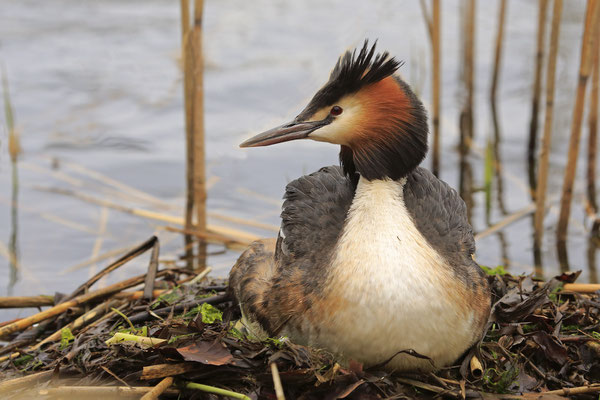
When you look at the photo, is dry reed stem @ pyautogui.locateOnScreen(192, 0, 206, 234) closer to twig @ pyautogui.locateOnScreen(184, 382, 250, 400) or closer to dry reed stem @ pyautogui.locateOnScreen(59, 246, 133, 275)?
dry reed stem @ pyautogui.locateOnScreen(59, 246, 133, 275)

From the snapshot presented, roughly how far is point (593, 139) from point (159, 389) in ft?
16.3

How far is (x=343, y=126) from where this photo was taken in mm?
4113

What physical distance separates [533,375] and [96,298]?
2.52 metres

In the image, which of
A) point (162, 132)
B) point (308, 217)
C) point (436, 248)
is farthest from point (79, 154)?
point (436, 248)

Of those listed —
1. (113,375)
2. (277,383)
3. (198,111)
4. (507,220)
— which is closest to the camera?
(277,383)

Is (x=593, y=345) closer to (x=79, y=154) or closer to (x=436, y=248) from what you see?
(x=436, y=248)

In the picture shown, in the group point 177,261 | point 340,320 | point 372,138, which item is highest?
point 372,138

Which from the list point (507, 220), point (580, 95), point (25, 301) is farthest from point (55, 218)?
point (580, 95)

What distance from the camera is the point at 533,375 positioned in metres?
4.18

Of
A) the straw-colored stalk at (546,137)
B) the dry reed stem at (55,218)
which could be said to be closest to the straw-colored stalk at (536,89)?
the straw-colored stalk at (546,137)

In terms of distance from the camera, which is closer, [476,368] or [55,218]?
[476,368]

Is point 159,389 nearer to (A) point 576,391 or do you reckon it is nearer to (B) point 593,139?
(A) point 576,391

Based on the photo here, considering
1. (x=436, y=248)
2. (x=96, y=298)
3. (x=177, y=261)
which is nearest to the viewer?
(x=436, y=248)

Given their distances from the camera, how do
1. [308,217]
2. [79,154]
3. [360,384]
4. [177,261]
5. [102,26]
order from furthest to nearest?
[102,26] → [79,154] → [177,261] → [308,217] → [360,384]
